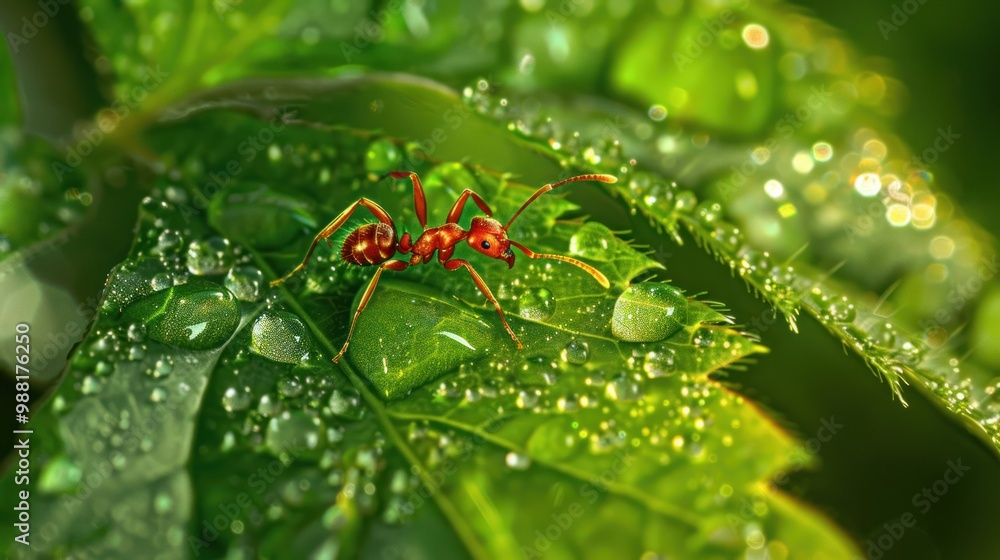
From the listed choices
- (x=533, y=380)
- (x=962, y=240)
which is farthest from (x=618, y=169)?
(x=962, y=240)

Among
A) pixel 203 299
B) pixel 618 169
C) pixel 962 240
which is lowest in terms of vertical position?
pixel 203 299

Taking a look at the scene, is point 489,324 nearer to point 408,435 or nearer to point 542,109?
point 408,435

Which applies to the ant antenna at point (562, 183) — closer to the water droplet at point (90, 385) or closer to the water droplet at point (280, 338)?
the water droplet at point (280, 338)

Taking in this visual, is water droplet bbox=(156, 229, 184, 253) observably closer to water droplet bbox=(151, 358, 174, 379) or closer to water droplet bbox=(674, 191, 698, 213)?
water droplet bbox=(151, 358, 174, 379)

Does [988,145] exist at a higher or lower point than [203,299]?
higher
